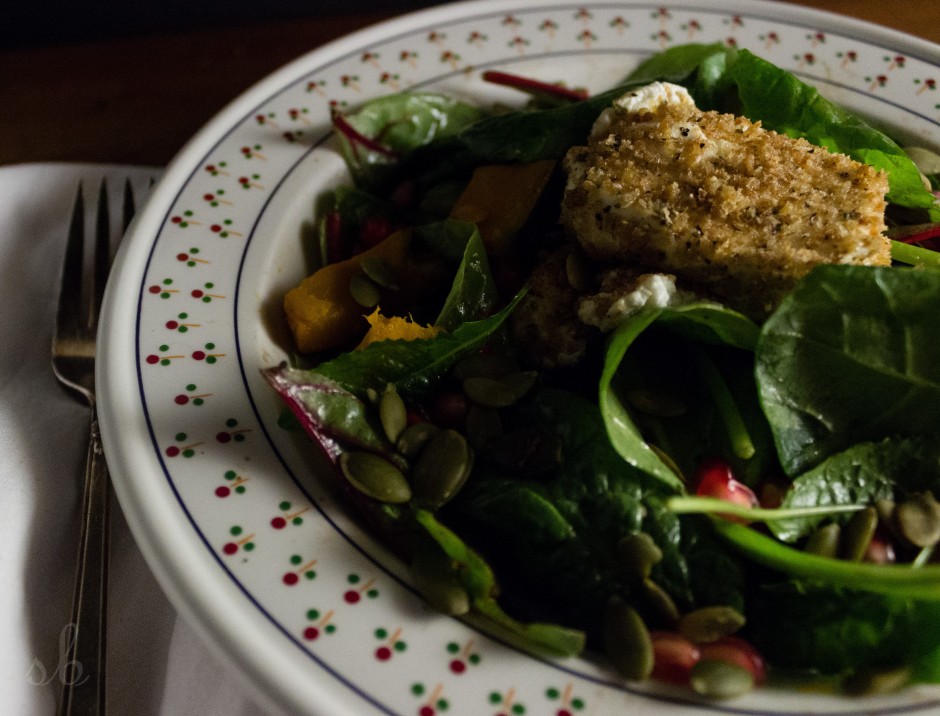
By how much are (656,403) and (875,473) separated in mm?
561

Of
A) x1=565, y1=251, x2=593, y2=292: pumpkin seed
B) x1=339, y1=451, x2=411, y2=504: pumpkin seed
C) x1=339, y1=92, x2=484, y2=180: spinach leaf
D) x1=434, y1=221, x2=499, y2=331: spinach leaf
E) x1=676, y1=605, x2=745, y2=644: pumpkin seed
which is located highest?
x1=339, y1=92, x2=484, y2=180: spinach leaf

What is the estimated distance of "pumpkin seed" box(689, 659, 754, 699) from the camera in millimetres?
1772

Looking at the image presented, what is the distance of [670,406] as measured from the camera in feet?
7.59

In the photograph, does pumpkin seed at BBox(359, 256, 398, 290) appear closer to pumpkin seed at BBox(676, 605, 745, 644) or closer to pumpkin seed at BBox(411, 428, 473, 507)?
pumpkin seed at BBox(411, 428, 473, 507)

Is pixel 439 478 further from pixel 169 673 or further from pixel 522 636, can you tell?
pixel 169 673

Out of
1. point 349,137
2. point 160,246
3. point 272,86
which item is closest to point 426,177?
point 349,137

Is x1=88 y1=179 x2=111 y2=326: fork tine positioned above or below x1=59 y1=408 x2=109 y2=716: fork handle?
above

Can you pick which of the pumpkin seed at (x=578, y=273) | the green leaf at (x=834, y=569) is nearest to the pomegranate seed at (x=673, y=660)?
the green leaf at (x=834, y=569)

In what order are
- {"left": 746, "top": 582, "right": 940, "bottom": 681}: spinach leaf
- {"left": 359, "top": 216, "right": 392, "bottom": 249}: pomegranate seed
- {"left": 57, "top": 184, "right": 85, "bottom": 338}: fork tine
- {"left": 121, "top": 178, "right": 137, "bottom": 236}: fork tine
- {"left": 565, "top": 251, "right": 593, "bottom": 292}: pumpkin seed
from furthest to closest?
{"left": 121, "top": 178, "right": 137, "bottom": 236}: fork tine → {"left": 359, "top": 216, "right": 392, "bottom": 249}: pomegranate seed → {"left": 57, "top": 184, "right": 85, "bottom": 338}: fork tine → {"left": 565, "top": 251, "right": 593, "bottom": 292}: pumpkin seed → {"left": 746, "top": 582, "right": 940, "bottom": 681}: spinach leaf

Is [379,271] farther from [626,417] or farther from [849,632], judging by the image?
[849,632]

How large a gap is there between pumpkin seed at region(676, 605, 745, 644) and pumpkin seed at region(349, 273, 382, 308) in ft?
4.45

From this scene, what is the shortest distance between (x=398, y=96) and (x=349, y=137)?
0.29 metres

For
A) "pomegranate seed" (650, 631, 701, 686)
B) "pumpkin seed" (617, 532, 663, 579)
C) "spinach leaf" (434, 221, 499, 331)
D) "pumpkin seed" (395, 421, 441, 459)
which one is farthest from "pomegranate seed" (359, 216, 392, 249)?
"pomegranate seed" (650, 631, 701, 686)

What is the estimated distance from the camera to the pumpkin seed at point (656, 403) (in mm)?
2311
